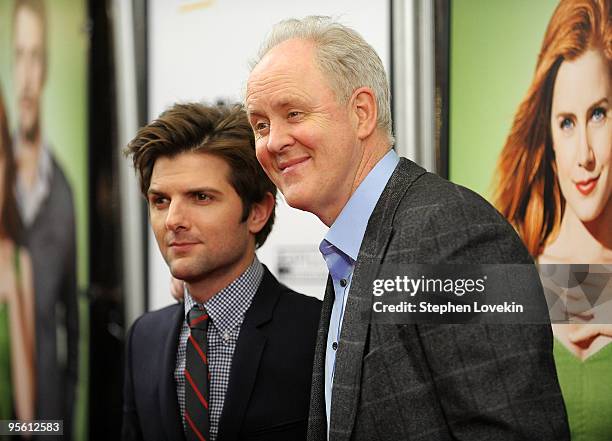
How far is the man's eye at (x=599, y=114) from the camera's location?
69.6 inches

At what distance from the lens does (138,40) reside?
2750 mm

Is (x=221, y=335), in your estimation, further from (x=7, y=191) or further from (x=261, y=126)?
(x=7, y=191)

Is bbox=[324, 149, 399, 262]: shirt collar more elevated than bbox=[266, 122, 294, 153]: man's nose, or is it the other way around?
bbox=[266, 122, 294, 153]: man's nose

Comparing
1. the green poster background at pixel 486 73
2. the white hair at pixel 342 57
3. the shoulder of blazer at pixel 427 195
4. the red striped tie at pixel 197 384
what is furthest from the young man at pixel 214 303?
the green poster background at pixel 486 73

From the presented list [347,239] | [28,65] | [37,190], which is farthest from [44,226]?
[347,239]

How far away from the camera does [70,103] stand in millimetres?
2920

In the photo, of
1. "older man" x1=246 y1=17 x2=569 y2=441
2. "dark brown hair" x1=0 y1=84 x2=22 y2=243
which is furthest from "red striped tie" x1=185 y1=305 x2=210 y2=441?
"dark brown hair" x1=0 y1=84 x2=22 y2=243

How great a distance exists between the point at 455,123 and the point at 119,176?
1.40 meters

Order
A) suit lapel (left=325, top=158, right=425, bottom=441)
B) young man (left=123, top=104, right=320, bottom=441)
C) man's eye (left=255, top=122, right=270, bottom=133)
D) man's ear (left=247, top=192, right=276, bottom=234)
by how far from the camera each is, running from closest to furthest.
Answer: suit lapel (left=325, top=158, right=425, bottom=441), man's eye (left=255, top=122, right=270, bottom=133), young man (left=123, top=104, right=320, bottom=441), man's ear (left=247, top=192, right=276, bottom=234)

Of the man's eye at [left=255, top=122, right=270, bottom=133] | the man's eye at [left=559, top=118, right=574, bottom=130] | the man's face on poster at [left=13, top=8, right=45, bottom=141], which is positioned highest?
the man's face on poster at [left=13, top=8, right=45, bottom=141]

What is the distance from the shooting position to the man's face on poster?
2.88 metres

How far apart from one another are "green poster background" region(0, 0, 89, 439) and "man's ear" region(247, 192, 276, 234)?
54.8 inches

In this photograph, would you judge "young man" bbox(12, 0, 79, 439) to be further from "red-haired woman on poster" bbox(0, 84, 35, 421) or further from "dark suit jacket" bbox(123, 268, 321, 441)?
"dark suit jacket" bbox(123, 268, 321, 441)

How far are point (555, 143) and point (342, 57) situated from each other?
0.73 m
